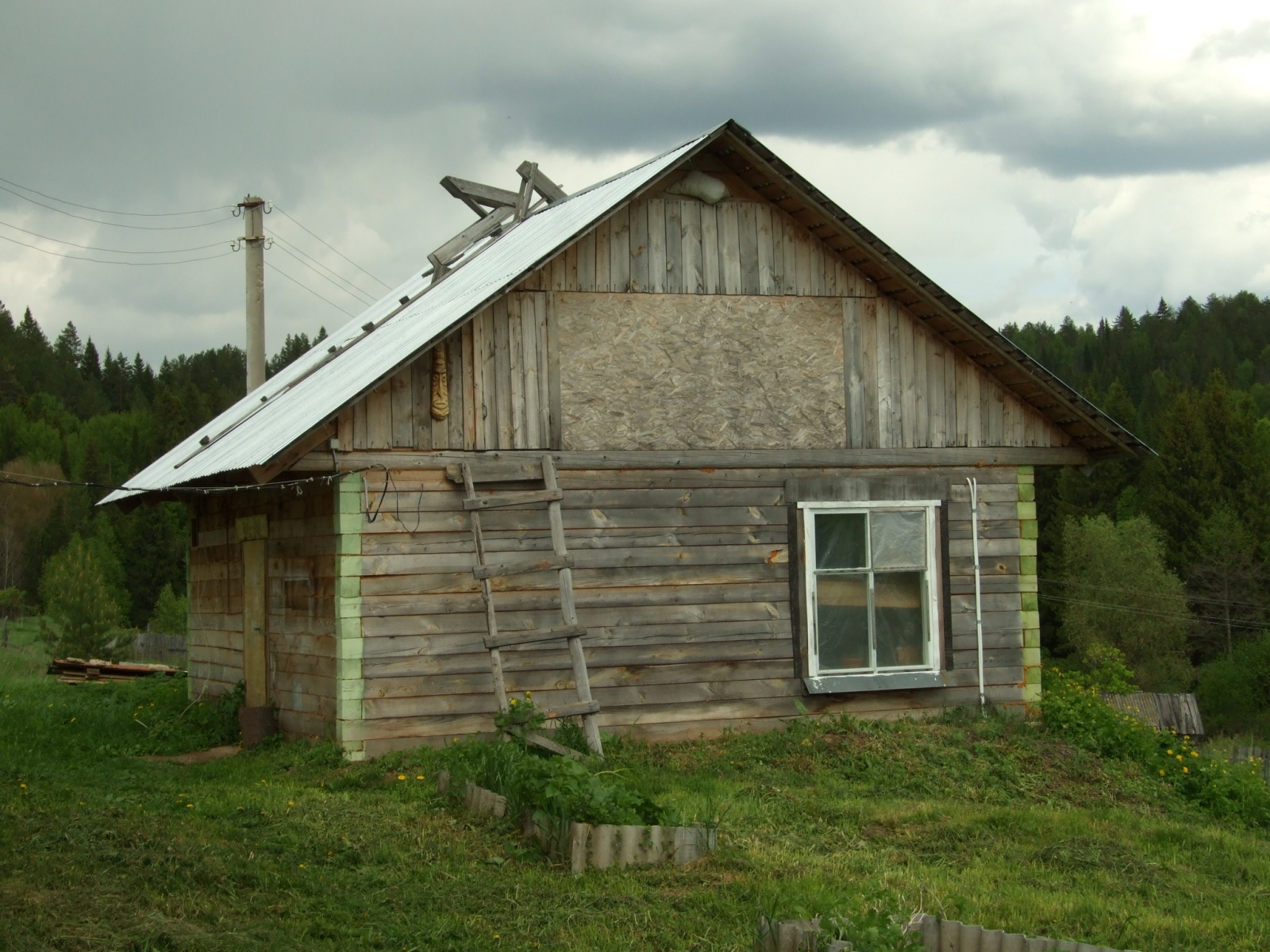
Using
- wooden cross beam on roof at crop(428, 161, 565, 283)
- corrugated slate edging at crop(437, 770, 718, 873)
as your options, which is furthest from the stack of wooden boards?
corrugated slate edging at crop(437, 770, 718, 873)

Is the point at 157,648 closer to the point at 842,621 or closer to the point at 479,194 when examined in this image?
→ the point at 479,194

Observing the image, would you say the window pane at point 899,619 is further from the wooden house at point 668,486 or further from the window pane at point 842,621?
the window pane at point 842,621

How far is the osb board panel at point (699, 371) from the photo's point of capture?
1285cm

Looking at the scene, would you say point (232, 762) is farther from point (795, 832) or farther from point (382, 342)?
point (795, 832)

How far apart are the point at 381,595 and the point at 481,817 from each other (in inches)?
122

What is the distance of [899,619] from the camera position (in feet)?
45.0

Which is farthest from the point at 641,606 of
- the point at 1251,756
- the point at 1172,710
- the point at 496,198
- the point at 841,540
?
the point at 1172,710

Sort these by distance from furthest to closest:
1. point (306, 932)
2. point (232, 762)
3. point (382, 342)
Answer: point (382, 342) < point (232, 762) < point (306, 932)

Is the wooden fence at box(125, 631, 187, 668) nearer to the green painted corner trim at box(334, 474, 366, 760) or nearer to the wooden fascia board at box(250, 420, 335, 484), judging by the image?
the green painted corner trim at box(334, 474, 366, 760)

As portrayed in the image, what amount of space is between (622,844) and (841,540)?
5.85 m

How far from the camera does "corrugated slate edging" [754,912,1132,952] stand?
241 inches

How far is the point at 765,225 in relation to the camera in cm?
1355

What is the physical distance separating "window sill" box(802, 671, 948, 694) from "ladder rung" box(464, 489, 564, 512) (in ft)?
→ 10.4

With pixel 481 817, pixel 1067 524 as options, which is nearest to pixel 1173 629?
pixel 1067 524
